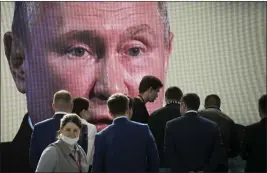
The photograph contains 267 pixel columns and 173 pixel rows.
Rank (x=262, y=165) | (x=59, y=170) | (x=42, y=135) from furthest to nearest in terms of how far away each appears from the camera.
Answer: (x=262, y=165) → (x=42, y=135) → (x=59, y=170)

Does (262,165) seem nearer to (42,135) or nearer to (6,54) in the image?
(42,135)

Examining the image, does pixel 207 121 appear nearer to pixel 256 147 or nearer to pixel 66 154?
pixel 256 147

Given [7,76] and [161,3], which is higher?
[161,3]

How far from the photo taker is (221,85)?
34.1 feet

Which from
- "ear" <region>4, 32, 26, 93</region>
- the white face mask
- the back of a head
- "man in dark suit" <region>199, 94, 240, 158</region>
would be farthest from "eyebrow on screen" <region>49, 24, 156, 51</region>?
the white face mask

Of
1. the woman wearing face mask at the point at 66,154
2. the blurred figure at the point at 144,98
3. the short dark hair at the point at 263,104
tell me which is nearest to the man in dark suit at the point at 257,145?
the short dark hair at the point at 263,104

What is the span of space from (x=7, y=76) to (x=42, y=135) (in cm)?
341

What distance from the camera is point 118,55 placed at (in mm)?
10273

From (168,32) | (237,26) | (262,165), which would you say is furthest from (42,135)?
(237,26)

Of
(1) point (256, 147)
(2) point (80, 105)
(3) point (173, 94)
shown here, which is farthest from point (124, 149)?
(1) point (256, 147)

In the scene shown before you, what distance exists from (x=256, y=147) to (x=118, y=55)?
3.41 metres

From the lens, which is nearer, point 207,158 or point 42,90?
point 207,158

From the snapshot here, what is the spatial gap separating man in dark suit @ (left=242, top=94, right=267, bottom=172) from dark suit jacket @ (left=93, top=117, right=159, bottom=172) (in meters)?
1.46

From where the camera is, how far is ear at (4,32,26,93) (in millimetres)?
10008
